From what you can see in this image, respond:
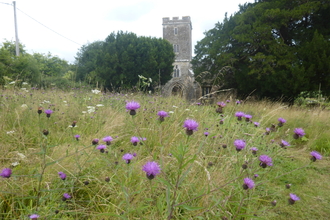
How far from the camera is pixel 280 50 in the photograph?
1134 cm

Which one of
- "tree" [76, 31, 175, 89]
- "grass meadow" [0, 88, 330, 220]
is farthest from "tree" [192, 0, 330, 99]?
"tree" [76, 31, 175, 89]

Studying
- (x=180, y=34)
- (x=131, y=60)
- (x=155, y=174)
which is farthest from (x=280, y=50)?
(x=180, y=34)

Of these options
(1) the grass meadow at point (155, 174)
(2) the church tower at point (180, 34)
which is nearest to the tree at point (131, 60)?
(2) the church tower at point (180, 34)

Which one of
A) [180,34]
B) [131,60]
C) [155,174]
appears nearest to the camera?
[155,174]

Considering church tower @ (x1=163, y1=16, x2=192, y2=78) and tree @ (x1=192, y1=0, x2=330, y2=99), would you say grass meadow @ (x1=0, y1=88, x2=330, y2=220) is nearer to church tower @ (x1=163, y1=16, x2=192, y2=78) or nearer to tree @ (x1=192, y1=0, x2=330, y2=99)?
tree @ (x1=192, y1=0, x2=330, y2=99)

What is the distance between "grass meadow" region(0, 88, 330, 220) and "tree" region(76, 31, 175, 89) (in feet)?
54.9

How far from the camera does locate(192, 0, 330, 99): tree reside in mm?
10141

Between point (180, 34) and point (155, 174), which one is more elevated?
point (180, 34)

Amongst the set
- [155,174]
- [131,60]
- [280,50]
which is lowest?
[155,174]

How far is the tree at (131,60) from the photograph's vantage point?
1981 centimetres

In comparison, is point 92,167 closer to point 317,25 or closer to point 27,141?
point 27,141

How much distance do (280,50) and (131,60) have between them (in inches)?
549

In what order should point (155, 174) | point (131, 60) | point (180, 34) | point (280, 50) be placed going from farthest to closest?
point (180, 34), point (131, 60), point (280, 50), point (155, 174)

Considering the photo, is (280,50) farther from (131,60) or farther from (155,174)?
(131,60)
